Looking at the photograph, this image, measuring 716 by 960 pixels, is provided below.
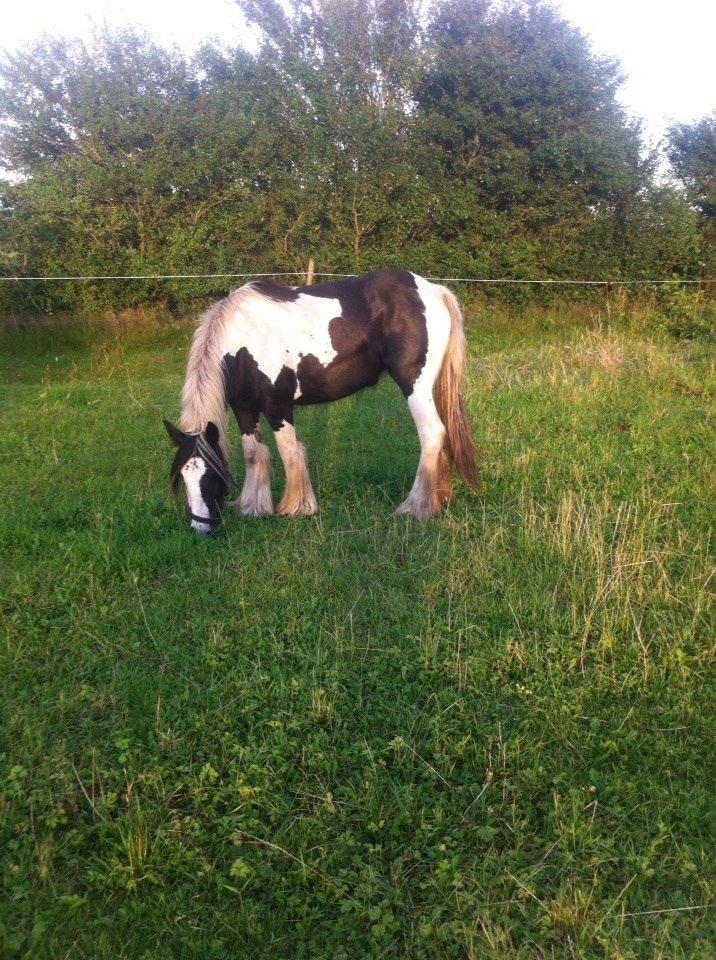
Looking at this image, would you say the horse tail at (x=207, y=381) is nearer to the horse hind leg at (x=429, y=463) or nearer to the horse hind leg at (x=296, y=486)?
the horse hind leg at (x=296, y=486)

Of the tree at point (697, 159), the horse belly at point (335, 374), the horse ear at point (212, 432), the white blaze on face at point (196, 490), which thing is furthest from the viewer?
the tree at point (697, 159)

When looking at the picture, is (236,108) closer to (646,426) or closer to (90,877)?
(646,426)

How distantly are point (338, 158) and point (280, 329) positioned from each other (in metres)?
13.0

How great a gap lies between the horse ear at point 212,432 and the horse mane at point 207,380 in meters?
0.02

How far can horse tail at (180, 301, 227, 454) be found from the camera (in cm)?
454

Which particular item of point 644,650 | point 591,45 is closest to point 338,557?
point 644,650

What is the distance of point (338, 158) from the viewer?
16.2 meters

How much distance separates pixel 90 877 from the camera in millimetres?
2016

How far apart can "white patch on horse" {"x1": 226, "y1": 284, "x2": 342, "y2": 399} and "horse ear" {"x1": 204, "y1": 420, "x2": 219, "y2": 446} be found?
0.58 meters

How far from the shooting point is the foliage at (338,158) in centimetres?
1493

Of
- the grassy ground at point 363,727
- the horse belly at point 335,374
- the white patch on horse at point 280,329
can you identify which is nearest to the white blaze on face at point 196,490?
the grassy ground at point 363,727

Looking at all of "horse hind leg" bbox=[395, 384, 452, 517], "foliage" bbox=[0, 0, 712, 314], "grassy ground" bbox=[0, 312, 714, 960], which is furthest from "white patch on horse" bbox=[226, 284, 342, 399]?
"foliage" bbox=[0, 0, 712, 314]

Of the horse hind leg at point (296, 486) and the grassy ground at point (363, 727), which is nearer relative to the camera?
the grassy ground at point (363, 727)

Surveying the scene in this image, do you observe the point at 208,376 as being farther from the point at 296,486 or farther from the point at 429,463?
the point at 429,463
